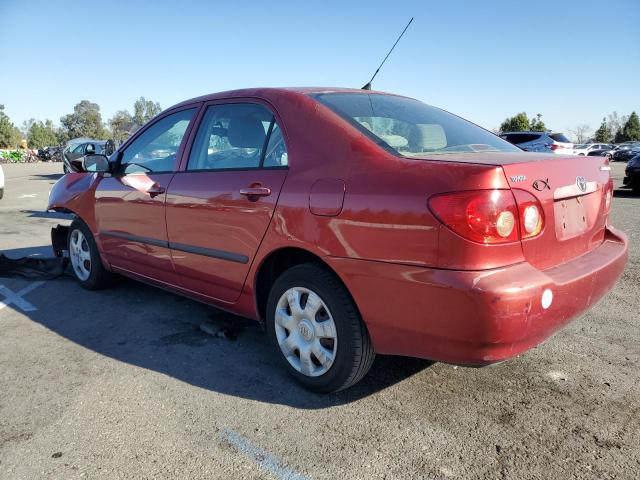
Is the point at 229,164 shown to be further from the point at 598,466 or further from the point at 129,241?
the point at 598,466

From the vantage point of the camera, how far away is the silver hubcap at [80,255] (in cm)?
476

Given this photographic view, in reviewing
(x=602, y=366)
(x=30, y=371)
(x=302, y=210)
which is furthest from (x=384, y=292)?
(x=30, y=371)

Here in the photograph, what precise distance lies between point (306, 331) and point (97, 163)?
2614mm

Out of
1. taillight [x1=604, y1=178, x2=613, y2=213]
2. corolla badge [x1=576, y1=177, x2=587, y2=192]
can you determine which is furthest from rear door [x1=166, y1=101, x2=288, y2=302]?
taillight [x1=604, y1=178, x2=613, y2=213]

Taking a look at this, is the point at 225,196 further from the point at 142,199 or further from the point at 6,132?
the point at 6,132

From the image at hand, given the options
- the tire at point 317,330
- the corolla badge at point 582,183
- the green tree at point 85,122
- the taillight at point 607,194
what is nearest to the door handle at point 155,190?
the tire at point 317,330

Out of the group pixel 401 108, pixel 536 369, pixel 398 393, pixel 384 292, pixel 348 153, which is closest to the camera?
pixel 384 292

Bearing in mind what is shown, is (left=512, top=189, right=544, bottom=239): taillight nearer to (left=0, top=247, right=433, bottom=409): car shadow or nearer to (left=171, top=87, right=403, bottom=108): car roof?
(left=0, top=247, right=433, bottom=409): car shadow

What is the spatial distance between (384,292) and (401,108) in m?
1.44

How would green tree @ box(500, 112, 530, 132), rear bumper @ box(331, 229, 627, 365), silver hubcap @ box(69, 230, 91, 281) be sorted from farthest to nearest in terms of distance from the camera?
green tree @ box(500, 112, 530, 132), silver hubcap @ box(69, 230, 91, 281), rear bumper @ box(331, 229, 627, 365)

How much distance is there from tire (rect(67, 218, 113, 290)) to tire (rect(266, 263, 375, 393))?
2.39 metres

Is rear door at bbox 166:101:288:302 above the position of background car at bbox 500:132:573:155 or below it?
above

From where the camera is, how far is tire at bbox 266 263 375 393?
2.53m

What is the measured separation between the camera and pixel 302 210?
2.64 metres
